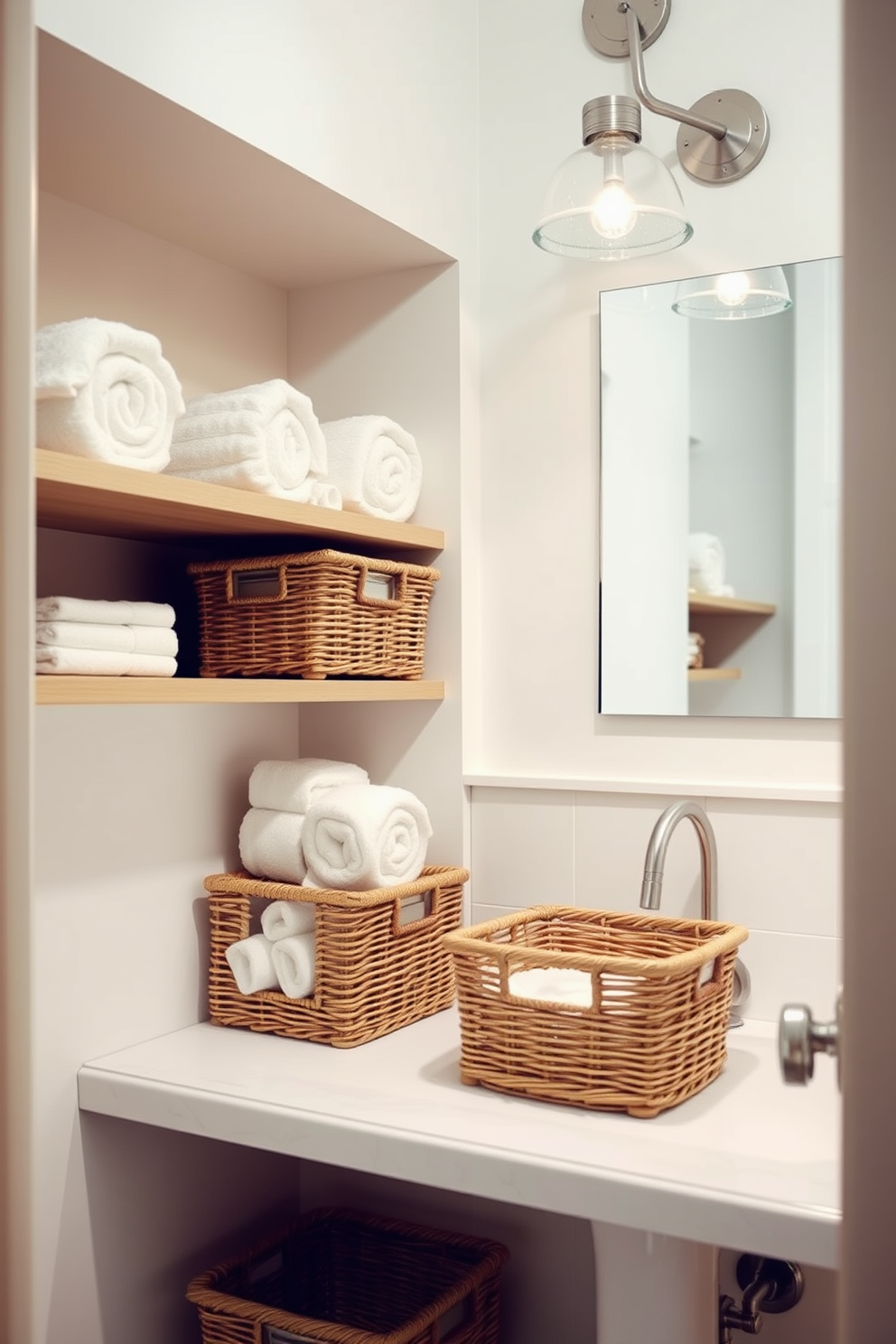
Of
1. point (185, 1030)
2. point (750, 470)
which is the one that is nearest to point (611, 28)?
point (750, 470)

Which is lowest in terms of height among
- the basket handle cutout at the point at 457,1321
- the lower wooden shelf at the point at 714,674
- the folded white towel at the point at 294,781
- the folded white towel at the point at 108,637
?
the basket handle cutout at the point at 457,1321

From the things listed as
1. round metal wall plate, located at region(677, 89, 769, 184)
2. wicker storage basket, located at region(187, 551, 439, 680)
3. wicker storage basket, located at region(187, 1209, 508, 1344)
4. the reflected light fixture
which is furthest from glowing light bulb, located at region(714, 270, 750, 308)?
wicker storage basket, located at region(187, 1209, 508, 1344)

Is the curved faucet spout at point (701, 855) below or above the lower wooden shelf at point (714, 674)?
below

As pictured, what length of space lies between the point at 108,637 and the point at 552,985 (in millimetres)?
668

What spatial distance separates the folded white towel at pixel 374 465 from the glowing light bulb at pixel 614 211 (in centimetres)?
41

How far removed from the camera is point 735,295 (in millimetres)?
1677

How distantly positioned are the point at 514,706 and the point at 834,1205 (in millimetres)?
922

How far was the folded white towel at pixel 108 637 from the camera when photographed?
1.27m

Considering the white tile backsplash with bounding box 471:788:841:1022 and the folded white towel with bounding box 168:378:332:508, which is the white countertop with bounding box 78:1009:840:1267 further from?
the folded white towel with bounding box 168:378:332:508

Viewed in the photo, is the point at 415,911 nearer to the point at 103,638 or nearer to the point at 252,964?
the point at 252,964

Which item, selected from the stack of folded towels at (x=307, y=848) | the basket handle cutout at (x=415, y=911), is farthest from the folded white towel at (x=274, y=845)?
the basket handle cutout at (x=415, y=911)

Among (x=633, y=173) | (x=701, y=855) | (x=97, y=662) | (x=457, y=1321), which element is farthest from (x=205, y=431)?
(x=457, y=1321)

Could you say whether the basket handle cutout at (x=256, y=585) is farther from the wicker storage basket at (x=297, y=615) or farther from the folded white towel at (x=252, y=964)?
the folded white towel at (x=252, y=964)

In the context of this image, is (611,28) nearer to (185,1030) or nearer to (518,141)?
(518,141)
